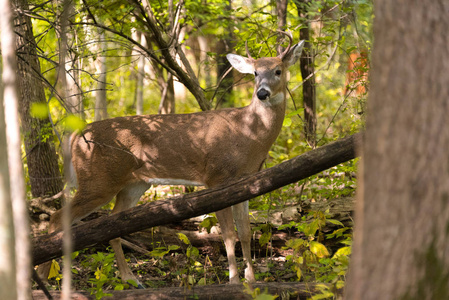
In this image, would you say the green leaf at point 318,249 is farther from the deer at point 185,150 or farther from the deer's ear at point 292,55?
the deer's ear at point 292,55

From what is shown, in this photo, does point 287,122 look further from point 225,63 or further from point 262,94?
point 225,63

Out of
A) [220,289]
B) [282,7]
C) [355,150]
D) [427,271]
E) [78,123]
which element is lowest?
[220,289]

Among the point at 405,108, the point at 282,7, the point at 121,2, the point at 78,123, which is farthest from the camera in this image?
the point at 121,2

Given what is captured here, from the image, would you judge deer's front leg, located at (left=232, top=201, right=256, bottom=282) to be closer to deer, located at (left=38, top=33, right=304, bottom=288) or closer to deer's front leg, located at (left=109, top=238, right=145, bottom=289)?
deer, located at (left=38, top=33, right=304, bottom=288)

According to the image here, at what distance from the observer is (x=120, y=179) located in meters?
6.21

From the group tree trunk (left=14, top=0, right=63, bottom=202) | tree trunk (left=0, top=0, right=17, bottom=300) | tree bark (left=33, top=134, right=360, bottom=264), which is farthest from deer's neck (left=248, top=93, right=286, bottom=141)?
tree trunk (left=0, top=0, right=17, bottom=300)

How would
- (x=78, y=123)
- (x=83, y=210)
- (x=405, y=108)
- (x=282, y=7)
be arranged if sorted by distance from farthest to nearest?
1. (x=282, y=7)
2. (x=83, y=210)
3. (x=78, y=123)
4. (x=405, y=108)

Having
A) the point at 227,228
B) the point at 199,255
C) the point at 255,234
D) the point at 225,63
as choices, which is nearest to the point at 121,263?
the point at 199,255

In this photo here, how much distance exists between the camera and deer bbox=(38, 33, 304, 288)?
611 cm

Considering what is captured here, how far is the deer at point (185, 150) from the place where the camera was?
611 cm

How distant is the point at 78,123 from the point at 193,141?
3733mm

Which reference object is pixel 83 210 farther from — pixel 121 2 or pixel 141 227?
pixel 121 2

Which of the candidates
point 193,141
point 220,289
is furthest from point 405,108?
point 193,141

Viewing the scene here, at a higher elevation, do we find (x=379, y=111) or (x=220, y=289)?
(x=379, y=111)
